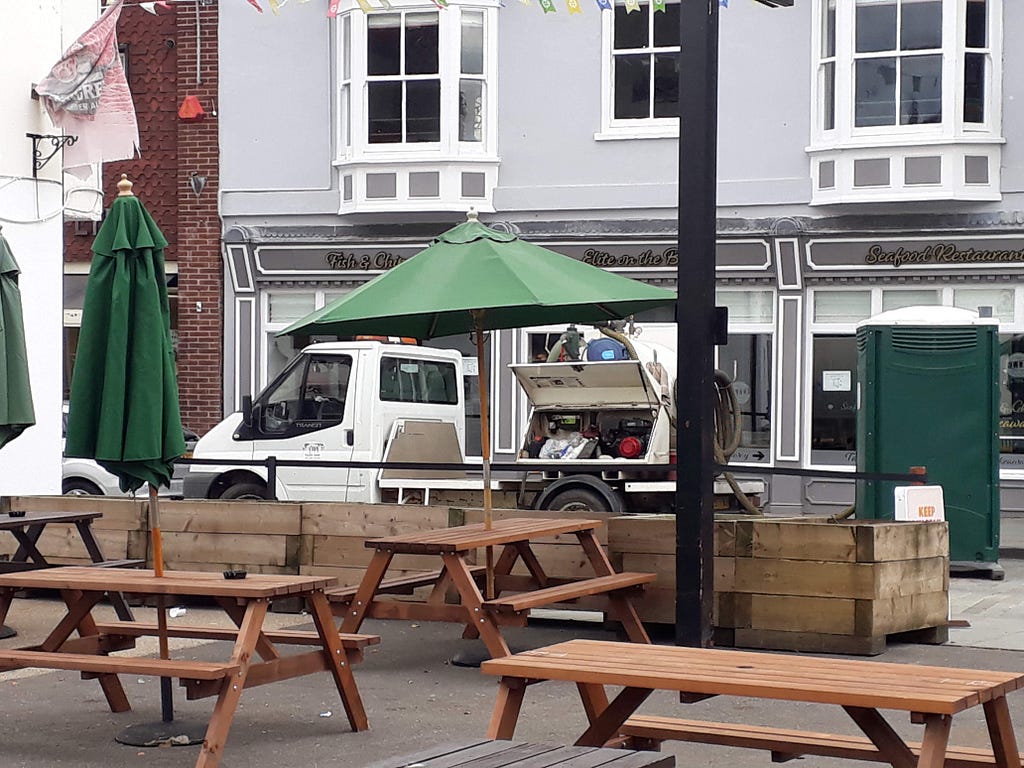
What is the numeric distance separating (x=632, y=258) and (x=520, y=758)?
16.8m

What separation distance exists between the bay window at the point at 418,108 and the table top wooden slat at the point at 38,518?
11.7 metres

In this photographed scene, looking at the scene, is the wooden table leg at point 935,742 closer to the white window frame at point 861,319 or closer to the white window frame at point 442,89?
the white window frame at point 861,319

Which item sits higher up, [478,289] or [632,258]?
[632,258]

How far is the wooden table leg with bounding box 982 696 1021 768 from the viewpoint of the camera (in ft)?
15.0

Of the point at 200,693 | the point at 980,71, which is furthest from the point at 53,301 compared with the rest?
the point at 980,71

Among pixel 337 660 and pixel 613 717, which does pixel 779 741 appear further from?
pixel 337 660

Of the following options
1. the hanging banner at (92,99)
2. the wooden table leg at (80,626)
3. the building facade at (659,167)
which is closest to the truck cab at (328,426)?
the hanging banner at (92,99)

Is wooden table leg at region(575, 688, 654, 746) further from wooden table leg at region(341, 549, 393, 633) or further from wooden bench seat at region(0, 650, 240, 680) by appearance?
wooden table leg at region(341, 549, 393, 633)

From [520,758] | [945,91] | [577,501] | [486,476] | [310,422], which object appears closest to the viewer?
[520,758]

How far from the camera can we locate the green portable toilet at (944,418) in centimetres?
1422

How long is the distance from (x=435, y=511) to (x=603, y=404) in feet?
15.3

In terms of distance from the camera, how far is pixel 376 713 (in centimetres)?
736

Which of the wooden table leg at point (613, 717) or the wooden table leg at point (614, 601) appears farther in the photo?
the wooden table leg at point (614, 601)

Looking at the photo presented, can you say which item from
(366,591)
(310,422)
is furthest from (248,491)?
(366,591)
